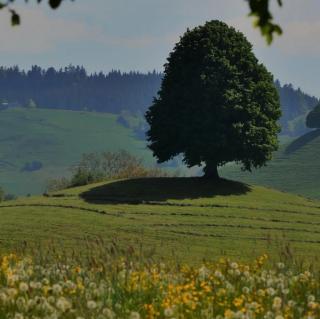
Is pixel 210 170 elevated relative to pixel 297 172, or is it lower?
elevated

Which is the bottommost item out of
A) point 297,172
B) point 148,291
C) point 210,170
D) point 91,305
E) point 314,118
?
point 148,291

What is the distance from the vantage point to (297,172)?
184000 millimetres

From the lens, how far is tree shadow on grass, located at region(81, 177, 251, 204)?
192ft

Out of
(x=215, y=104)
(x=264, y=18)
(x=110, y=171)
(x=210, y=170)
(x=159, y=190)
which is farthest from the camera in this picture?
(x=110, y=171)

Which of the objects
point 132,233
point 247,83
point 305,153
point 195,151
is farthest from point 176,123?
point 305,153

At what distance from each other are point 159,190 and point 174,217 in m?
9.25

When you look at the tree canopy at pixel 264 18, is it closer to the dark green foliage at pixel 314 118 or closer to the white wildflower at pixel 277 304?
the white wildflower at pixel 277 304

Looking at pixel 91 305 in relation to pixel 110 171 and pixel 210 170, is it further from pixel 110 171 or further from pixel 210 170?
pixel 110 171

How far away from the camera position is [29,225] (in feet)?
158

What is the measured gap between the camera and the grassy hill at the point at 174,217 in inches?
1730

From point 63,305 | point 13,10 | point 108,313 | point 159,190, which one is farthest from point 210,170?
point 13,10

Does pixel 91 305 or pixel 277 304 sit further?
pixel 277 304

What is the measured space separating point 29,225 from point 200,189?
1856 centimetres

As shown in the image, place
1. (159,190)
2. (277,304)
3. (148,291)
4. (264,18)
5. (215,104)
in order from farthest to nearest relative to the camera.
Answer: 1. (215,104)
2. (159,190)
3. (148,291)
4. (277,304)
5. (264,18)
